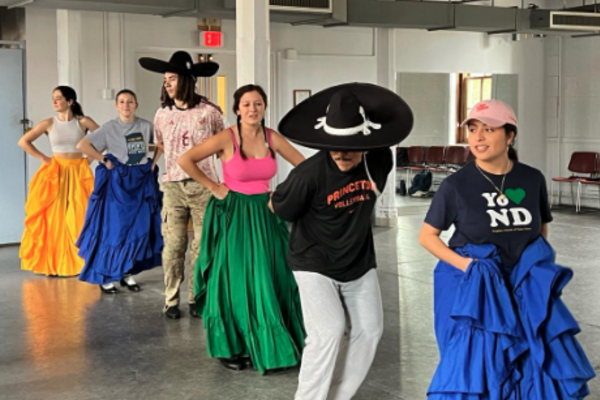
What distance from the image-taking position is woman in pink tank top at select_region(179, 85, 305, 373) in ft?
17.5

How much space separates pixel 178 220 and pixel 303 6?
4.09 metres

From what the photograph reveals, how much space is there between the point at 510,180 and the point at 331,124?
0.79 m

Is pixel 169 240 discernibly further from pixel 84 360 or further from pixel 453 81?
pixel 453 81

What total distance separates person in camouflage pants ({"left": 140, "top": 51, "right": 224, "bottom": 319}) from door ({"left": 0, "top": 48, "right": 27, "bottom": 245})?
4642mm

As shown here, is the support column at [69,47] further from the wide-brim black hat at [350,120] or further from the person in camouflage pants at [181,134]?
the wide-brim black hat at [350,120]

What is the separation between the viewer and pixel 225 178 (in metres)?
5.43

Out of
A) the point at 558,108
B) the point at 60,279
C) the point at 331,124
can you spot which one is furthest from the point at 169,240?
the point at 558,108

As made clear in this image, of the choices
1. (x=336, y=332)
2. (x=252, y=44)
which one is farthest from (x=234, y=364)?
(x=252, y=44)

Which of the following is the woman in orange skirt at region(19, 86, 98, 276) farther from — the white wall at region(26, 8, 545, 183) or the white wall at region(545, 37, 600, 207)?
the white wall at region(545, 37, 600, 207)

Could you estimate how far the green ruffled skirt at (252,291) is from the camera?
532 cm

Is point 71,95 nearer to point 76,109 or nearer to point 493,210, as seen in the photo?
point 76,109

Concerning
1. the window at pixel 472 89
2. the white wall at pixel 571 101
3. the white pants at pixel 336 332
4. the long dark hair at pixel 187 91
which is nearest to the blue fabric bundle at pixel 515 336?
the white pants at pixel 336 332

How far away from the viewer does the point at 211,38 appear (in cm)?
1190

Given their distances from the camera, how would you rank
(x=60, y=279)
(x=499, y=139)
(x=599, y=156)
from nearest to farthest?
(x=499, y=139) → (x=60, y=279) → (x=599, y=156)
